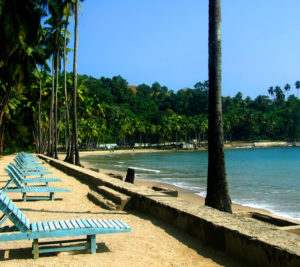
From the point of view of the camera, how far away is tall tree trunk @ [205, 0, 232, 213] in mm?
7543

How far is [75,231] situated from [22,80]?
25153 mm

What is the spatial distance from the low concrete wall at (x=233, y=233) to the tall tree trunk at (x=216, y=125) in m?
1.00

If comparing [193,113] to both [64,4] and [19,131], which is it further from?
[64,4]

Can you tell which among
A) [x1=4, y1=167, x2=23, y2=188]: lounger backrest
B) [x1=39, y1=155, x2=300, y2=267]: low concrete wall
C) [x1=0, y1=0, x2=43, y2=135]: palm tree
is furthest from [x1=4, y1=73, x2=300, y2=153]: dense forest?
[x1=39, y1=155, x2=300, y2=267]: low concrete wall

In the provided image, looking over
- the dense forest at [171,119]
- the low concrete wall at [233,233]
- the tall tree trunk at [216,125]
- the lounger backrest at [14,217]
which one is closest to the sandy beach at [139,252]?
the low concrete wall at [233,233]

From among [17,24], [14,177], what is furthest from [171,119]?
[14,177]

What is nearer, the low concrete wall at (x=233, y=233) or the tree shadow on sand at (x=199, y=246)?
the low concrete wall at (x=233, y=233)

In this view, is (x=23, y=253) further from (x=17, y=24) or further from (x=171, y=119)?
(x=171, y=119)

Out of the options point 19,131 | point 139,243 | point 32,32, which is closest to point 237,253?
point 139,243

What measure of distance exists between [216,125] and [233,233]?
3221 millimetres

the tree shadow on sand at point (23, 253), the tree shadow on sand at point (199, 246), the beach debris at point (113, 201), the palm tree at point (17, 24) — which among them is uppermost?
the palm tree at point (17, 24)

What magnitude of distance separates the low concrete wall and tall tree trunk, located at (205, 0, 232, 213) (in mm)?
998

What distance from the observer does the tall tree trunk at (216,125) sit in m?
7.54

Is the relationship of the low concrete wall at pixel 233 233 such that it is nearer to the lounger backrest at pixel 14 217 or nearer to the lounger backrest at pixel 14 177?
the lounger backrest at pixel 14 217
